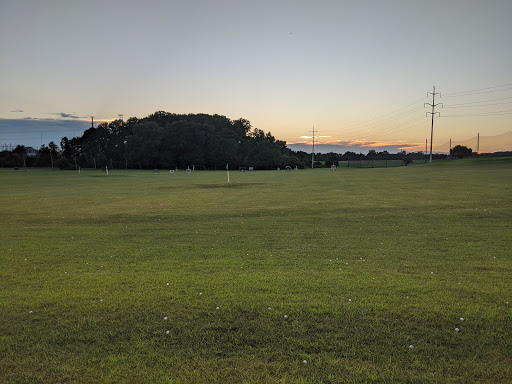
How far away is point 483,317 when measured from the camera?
5.89 metres

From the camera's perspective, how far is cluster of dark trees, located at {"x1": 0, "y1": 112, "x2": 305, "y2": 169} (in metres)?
116

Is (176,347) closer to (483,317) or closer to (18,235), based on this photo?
(483,317)

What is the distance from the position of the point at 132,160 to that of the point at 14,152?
5809 centimetres

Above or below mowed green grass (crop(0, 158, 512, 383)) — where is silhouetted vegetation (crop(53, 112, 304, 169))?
above

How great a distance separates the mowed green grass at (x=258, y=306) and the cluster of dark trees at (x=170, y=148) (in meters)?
106

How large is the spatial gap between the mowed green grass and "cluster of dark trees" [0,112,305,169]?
105902 mm

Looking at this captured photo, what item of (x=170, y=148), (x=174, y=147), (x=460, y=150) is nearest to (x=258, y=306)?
(x=174, y=147)

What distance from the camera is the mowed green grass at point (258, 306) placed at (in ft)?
15.3

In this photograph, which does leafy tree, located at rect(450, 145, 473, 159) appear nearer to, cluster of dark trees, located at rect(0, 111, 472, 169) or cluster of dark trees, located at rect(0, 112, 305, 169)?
cluster of dark trees, located at rect(0, 111, 472, 169)

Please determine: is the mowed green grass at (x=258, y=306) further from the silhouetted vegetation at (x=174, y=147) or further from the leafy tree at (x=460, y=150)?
the leafy tree at (x=460, y=150)

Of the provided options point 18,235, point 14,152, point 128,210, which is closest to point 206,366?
point 18,235

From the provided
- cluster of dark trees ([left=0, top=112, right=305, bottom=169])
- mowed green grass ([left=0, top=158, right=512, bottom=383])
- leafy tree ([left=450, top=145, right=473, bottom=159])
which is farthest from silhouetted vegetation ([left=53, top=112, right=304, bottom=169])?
mowed green grass ([left=0, top=158, right=512, bottom=383])

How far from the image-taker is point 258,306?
21.2ft

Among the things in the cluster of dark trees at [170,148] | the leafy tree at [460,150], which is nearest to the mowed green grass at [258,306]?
the cluster of dark trees at [170,148]
